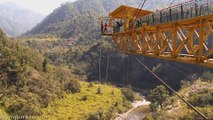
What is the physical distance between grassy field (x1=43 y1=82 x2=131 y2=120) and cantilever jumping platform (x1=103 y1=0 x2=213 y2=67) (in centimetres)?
3010

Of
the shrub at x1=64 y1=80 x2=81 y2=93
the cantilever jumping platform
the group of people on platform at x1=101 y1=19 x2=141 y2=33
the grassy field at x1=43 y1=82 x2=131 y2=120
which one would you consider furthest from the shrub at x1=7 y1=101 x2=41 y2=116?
the cantilever jumping platform

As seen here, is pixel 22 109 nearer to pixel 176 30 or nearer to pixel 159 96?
pixel 159 96

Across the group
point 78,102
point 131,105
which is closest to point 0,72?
point 78,102

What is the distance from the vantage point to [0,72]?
48.3 metres

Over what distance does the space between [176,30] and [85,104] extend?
45.7 meters

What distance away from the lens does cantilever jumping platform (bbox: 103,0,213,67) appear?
1247 centimetres

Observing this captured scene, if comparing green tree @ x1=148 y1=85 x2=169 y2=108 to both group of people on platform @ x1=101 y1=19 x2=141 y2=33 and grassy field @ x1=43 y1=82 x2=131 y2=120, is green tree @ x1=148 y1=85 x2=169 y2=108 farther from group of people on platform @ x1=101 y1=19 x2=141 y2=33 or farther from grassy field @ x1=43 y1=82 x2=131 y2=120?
group of people on platform @ x1=101 y1=19 x2=141 y2=33

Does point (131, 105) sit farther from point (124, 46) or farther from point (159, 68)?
point (124, 46)

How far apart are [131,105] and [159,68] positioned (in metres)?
25.5

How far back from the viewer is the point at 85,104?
58312mm

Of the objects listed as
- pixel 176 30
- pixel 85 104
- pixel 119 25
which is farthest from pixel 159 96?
pixel 176 30

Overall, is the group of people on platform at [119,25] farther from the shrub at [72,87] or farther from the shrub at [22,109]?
the shrub at [72,87]

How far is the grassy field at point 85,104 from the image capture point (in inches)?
1996

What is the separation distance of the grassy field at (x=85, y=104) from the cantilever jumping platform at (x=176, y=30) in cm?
3010
